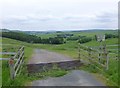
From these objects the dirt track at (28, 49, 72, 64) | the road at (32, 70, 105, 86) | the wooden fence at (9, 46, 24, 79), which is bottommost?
the dirt track at (28, 49, 72, 64)

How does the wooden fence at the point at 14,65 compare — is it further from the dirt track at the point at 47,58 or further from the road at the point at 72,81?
the dirt track at the point at 47,58

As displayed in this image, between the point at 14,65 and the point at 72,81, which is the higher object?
the point at 14,65

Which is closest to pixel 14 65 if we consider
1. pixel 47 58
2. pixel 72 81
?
pixel 72 81

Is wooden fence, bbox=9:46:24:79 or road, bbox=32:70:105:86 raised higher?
wooden fence, bbox=9:46:24:79

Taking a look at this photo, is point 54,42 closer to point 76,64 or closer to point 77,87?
point 76,64

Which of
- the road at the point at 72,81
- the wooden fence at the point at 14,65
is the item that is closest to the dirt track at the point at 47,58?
the wooden fence at the point at 14,65

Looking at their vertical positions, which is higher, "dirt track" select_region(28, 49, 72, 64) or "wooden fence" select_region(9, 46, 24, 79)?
"wooden fence" select_region(9, 46, 24, 79)

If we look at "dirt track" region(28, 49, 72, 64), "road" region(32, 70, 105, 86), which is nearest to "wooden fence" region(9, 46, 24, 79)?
"road" region(32, 70, 105, 86)

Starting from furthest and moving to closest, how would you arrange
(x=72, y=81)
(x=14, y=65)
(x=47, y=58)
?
(x=47, y=58) → (x=72, y=81) → (x=14, y=65)

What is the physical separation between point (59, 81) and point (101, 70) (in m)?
2.62

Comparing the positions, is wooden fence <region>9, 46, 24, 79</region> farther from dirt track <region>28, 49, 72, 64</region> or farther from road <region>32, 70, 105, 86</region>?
dirt track <region>28, 49, 72, 64</region>

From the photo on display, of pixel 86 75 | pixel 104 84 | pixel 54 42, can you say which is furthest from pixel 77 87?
pixel 54 42

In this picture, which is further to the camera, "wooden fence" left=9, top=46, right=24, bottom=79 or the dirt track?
the dirt track

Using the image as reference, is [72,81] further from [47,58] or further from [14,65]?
[47,58]
